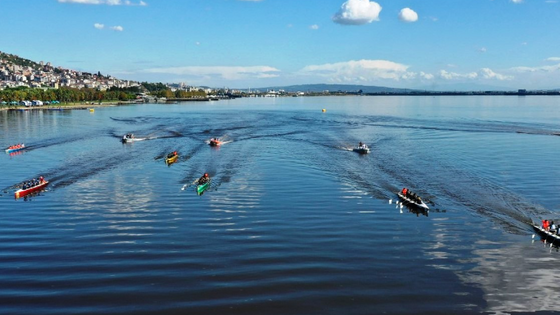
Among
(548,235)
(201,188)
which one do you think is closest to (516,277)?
(548,235)

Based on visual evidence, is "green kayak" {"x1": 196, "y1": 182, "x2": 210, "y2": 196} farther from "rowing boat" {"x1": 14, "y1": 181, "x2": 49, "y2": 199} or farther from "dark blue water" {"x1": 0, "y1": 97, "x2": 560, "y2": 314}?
"rowing boat" {"x1": 14, "y1": 181, "x2": 49, "y2": 199}

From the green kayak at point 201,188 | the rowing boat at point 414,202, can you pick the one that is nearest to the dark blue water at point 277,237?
the green kayak at point 201,188

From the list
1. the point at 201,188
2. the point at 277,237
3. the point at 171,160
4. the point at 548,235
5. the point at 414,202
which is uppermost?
the point at 171,160

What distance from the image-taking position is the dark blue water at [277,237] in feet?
61.2

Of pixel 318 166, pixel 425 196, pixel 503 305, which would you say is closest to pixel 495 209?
pixel 425 196

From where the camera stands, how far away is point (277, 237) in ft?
83.4

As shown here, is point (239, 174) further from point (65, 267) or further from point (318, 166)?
point (65, 267)

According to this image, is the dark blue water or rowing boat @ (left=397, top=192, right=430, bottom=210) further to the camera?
rowing boat @ (left=397, top=192, right=430, bottom=210)

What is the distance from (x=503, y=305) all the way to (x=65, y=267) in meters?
20.0

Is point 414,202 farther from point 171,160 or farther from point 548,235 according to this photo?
point 171,160

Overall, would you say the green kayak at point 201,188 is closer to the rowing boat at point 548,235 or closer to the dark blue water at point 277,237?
the dark blue water at point 277,237

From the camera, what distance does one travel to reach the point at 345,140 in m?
73.8

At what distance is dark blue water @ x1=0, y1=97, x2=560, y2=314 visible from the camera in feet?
61.2

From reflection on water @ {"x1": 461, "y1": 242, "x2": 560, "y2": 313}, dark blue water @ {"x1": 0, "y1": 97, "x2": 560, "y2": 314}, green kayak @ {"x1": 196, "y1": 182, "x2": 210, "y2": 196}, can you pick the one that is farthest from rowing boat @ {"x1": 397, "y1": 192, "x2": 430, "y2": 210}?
green kayak @ {"x1": 196, "y1": 182, "x2": 210, "y2": 196}
